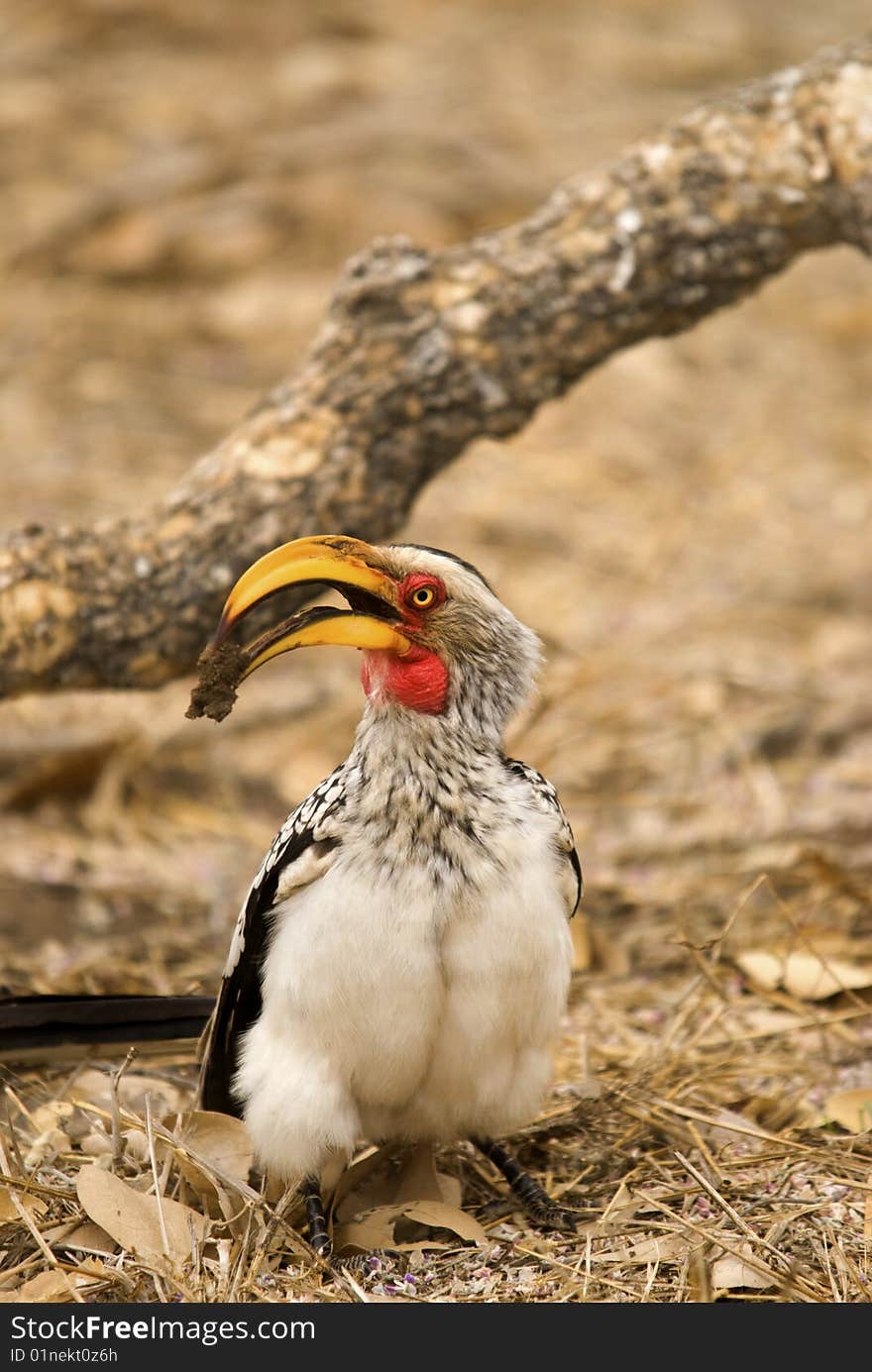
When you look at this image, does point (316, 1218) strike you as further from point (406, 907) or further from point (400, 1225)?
point (406, 907)

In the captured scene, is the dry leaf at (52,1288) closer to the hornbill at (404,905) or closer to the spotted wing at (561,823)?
the hornbill at (404,905)

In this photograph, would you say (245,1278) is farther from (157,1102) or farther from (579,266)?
(579,266)

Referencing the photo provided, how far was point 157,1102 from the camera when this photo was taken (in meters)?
2.88

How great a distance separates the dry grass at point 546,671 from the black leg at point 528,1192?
0.12 feet

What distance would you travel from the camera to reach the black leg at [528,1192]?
2441 millimetres

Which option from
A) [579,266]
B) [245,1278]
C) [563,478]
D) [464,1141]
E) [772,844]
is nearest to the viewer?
[245,1278]

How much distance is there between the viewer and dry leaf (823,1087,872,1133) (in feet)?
8.91

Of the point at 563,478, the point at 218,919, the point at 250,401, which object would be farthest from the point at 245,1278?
the point at 250,401

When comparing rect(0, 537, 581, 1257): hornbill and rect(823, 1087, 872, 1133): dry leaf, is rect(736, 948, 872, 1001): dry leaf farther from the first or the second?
rect(0, 537, 581, 1257): hornbill

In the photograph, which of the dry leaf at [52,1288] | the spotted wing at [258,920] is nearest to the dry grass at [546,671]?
the dry leaf at [52,1288]

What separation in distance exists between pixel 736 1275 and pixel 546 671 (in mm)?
2530

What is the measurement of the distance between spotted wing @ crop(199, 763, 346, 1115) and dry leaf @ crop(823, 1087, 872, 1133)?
108 centimetres

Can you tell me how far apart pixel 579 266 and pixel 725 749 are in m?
1.97

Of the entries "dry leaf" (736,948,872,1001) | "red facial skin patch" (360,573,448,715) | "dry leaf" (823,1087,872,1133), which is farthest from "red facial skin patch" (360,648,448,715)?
"dry leaf" (736,948,872,1001)
